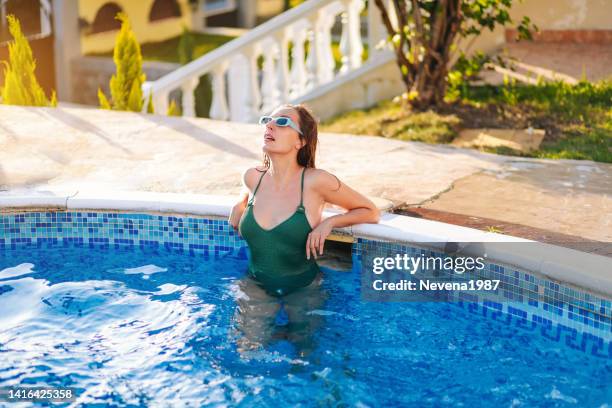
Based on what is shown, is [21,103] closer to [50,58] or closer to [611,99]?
[611,99]

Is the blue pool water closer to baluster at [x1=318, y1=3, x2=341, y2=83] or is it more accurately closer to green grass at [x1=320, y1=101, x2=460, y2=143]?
green grass at [x1=320, y1=101, x2=460, y2=143]

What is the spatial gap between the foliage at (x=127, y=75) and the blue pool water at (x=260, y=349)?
4240mm

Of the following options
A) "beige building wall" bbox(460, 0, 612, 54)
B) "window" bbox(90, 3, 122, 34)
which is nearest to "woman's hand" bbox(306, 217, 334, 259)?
"beige building wall" bbox(460, 0, 612, 54)

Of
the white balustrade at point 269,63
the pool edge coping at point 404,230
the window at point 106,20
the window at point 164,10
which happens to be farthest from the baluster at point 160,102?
the window at point 164,10

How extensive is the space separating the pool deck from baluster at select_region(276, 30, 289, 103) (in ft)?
6.65

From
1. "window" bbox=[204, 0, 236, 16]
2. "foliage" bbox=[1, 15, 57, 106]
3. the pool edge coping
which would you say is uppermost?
"window" bbox=[204, 0, 236, 16]

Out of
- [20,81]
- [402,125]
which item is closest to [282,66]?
[402,125]

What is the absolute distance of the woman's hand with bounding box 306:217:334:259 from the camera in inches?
183

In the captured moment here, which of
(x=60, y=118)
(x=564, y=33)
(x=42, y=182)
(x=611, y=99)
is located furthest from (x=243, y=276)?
(x=564, y=33)

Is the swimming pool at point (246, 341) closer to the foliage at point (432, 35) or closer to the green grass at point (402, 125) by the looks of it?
the green grass at point (402, 125)

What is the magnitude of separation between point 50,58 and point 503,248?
15172mm

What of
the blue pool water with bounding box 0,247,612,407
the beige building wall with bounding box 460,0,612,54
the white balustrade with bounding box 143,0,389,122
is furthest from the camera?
the beige building wall with bounding box 460,0,612,54

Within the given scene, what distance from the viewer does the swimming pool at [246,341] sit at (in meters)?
4.14

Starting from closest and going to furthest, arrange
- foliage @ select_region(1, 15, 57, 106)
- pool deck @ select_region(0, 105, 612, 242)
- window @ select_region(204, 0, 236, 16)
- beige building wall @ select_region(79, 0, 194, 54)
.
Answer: pool deck @ select_region(0, 105, 612, 242) < foliage @ select_region(1, 15, 57, 106) < beige building wall @ select_region(79, 0, 194, 54) < window @ select_region(204, 0, 236, 16)
